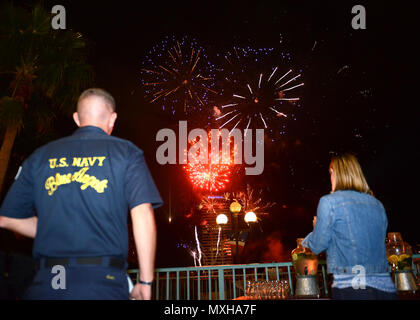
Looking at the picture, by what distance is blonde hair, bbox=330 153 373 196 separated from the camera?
2.70m

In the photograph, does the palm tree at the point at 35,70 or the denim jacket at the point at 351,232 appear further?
the palm tree at the point at 35,70

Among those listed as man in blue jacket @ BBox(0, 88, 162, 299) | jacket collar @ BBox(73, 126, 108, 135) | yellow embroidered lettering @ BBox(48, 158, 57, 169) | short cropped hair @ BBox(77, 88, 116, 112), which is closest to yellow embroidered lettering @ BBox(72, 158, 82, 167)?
man in blue jacket @ BBox(0, 88, 162, 299)

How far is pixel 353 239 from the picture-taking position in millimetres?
2545

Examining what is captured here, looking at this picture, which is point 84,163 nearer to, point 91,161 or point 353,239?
point 91,161

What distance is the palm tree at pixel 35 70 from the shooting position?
8031 mm

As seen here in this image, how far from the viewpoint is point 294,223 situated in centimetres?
4856

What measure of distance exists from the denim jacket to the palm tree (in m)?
7.66

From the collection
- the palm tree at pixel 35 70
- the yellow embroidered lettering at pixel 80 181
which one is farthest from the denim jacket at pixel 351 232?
the palm tree at pixel 35 70

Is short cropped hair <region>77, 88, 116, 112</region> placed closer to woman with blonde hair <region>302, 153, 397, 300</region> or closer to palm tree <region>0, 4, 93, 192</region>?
woman with blonde hair <region>302, 153, 397, 300</region>

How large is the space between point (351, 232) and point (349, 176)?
18.4 inches

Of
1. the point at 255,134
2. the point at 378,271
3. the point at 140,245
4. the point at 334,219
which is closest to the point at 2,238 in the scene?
the point at 140,245

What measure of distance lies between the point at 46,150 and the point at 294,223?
49325 mm

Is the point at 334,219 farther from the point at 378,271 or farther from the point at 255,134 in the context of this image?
the point at 255,134

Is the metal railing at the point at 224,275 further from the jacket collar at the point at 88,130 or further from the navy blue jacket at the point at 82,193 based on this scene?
the jacket collar at the point at 88,130
